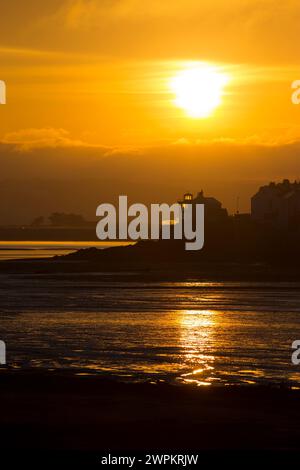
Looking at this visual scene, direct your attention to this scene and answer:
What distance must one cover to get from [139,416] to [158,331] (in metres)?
17.2

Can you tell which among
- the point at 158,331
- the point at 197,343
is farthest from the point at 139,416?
the point at 158,331

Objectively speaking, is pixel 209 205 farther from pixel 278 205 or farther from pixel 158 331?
pixel 158 331

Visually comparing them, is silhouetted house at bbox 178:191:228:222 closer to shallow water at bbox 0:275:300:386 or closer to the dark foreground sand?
shallow water at bbox 0:275:300:386

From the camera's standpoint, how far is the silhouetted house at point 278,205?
460ft

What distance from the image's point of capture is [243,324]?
41.2 meters

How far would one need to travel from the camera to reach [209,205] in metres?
156

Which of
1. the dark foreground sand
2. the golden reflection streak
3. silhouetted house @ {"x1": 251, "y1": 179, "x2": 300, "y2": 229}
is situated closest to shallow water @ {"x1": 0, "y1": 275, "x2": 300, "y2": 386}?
the golden reflection streak

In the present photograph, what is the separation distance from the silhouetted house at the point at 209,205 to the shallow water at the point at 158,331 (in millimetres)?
84185

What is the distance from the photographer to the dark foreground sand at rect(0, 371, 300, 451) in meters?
18.9

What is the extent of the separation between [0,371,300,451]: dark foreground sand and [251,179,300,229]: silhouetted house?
111518 millimetres

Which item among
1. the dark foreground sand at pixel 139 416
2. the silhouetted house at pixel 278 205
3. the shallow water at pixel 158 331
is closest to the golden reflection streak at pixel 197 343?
the shallow water at pixel 158 331

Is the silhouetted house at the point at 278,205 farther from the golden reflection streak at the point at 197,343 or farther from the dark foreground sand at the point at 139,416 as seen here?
the dark foreground sand at the point at 139,416

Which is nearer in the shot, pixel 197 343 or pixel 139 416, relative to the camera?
pixel 139 416
